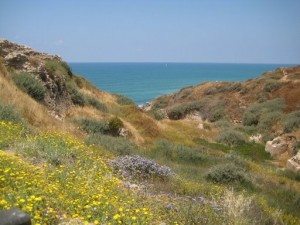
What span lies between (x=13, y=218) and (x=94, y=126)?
612 inches

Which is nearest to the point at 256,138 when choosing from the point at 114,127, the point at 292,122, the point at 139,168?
the point at 292,122

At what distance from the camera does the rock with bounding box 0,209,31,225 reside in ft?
16.7

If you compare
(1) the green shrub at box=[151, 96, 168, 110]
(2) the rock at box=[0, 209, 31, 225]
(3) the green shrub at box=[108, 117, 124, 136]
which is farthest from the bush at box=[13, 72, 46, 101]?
(1) the green shrub at box=[151, 96, 168, 110]

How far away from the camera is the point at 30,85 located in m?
20.6

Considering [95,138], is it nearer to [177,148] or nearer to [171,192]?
[177,148]

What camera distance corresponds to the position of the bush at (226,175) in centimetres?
1485

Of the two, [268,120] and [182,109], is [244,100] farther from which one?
[268,120]

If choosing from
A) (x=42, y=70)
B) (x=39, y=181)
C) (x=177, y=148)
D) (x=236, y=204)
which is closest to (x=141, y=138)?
(x=177, y=148)

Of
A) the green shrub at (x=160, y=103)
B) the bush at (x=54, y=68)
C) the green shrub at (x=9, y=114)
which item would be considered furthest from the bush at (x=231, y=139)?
the green shrub at (x=160, y=103)

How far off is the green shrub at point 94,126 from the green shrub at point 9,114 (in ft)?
18.6

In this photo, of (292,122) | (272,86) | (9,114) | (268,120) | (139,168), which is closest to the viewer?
(139,168)

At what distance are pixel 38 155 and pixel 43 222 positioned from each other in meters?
4.45

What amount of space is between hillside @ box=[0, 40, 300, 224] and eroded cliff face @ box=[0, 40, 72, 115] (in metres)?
0.06

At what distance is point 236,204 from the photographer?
988 cm
